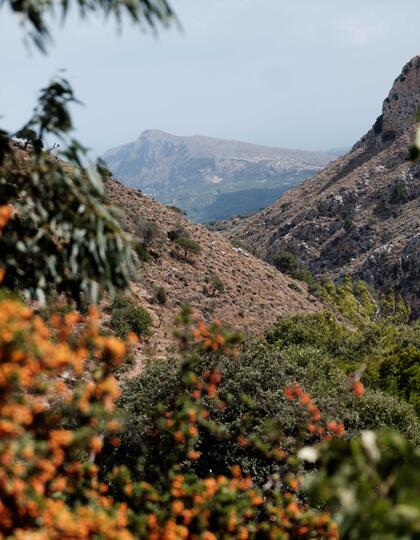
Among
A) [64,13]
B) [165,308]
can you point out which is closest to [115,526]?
[64,13]

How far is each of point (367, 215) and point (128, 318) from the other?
55.2 meters

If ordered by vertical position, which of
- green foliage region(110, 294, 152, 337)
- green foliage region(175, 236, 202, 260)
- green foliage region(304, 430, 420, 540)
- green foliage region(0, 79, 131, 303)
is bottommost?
green foliage region(110, 294, 152, 337)

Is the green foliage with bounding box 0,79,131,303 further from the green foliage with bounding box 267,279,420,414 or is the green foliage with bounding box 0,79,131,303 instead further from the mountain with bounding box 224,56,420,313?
the mountain with bounding box 224,56,420,313

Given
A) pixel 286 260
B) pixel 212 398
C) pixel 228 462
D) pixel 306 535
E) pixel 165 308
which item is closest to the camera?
pixel 306 535

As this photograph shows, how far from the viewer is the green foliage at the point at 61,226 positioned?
5.12m

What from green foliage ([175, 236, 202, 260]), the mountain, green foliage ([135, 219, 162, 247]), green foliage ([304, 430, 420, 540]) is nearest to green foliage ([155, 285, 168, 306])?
green foliage ([135, 219, 162, 247])

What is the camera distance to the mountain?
199ft

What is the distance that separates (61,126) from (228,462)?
10.5 metres

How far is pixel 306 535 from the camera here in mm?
6363

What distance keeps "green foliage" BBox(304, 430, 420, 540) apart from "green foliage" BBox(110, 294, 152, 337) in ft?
75.8

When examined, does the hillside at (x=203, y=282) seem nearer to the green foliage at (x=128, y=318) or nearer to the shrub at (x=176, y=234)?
the shrub at (x=176, y=234)

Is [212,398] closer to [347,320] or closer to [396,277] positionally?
[347,320]

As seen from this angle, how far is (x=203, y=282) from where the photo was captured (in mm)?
37844

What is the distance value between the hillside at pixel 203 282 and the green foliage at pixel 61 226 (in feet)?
69.2
